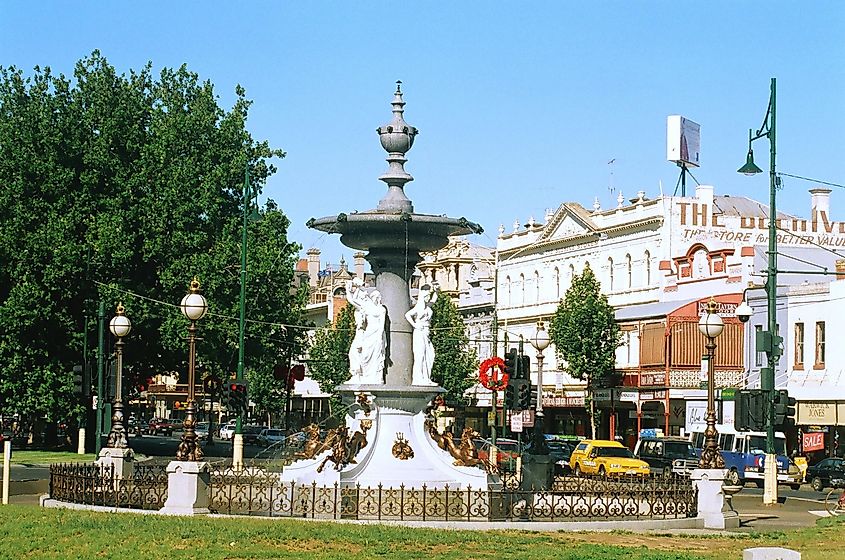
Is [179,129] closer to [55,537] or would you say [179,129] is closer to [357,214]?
[357,214]

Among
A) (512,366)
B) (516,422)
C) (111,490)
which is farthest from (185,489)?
Answer: (516,422)

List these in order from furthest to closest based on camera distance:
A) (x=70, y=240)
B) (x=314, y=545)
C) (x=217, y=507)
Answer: (x=70, y=240), (x=217, y=507), (x=314, y=545)

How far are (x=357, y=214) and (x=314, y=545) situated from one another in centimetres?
1046

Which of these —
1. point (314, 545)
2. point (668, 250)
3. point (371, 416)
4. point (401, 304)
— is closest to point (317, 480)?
point (371, 416)

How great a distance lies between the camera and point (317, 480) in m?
28.4

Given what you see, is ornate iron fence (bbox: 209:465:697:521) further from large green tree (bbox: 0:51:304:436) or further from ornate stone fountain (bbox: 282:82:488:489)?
large green tree (bbox: 0:51:304:436)

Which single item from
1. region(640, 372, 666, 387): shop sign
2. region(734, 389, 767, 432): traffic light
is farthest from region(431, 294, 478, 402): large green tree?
region(734, 389, 767, 432): traffic light

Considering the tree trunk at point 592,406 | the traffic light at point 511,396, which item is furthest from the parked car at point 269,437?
the traffic light at point 511,396

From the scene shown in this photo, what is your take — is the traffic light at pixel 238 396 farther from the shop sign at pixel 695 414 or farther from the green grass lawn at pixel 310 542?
the shop sign at pixel 695 414

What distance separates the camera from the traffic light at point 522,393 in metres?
40.5

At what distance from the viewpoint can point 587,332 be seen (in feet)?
247

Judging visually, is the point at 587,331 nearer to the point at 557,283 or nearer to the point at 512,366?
the point at 557,283

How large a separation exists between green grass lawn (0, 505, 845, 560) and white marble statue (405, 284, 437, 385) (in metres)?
6.58

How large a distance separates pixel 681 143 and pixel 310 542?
6393cm
